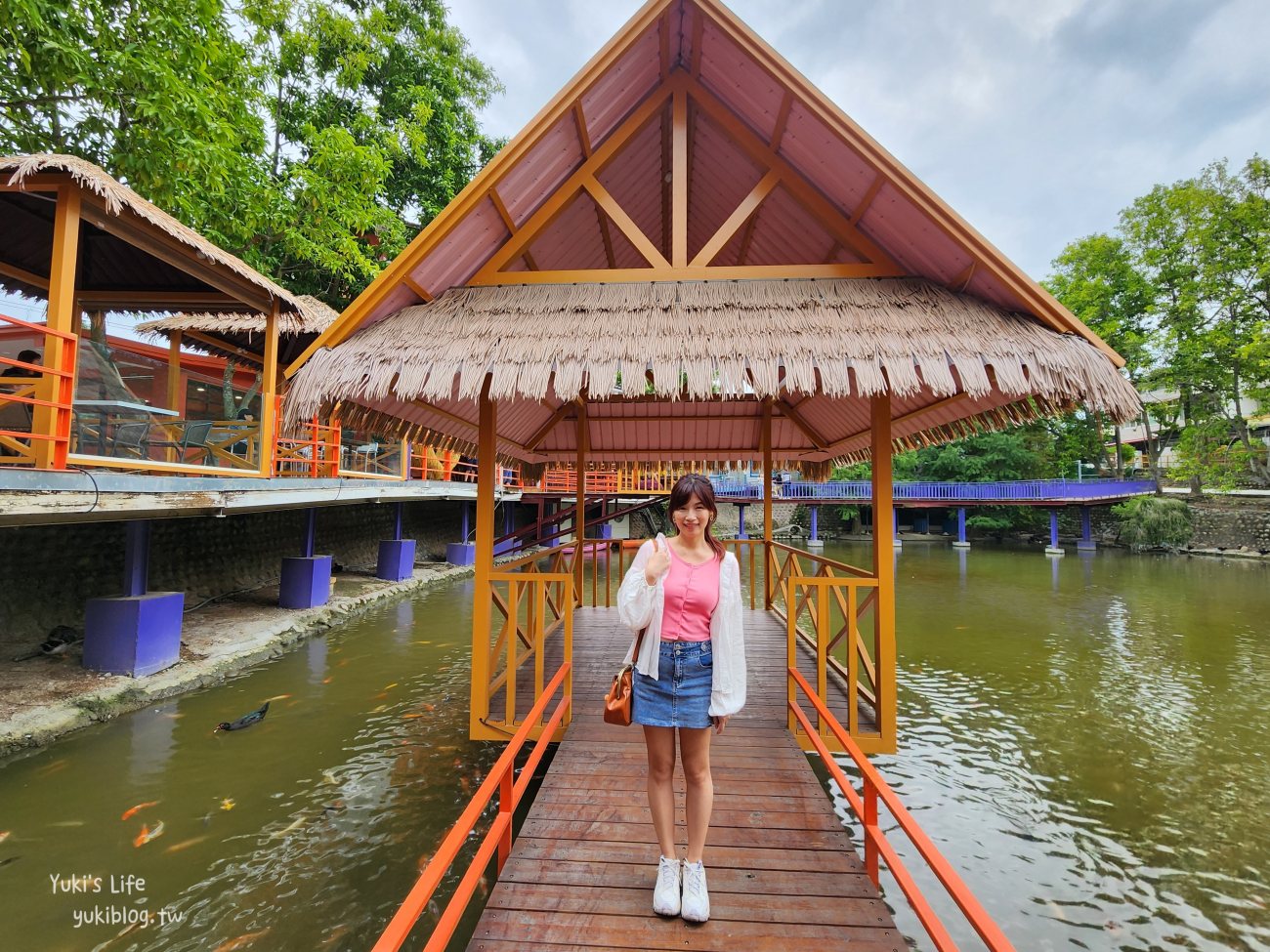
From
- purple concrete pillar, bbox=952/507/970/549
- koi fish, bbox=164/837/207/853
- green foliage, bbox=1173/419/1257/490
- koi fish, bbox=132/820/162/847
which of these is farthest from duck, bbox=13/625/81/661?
green foliage, bbox=1173/419/1257/490

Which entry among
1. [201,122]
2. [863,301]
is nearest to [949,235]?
[863,301]

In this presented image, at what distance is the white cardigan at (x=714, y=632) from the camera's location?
2.32 meters

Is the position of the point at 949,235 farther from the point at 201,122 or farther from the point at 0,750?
the point at 201,122

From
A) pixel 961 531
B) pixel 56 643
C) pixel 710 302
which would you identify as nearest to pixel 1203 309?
pixel 961 531

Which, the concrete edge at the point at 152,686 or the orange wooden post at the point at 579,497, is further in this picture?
the orange wooden post at the point at 579,497

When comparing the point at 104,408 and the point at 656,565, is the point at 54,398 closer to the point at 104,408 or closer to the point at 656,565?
the point at 104,408

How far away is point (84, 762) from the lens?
17.0ft

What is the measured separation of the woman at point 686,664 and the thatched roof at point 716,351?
5.33ft

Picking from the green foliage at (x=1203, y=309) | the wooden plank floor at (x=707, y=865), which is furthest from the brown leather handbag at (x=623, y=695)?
the green foliage at (x=1203, y=309)

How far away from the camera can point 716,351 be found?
3.88 m

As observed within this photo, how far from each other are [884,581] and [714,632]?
7.95ft

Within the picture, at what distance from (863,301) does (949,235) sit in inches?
27.5

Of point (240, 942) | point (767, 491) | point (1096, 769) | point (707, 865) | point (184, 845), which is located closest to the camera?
point (707, 865)

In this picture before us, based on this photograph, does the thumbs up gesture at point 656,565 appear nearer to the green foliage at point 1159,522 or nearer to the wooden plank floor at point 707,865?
the wooden plank floor at point 707,865
